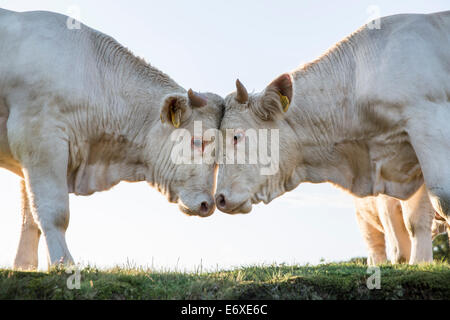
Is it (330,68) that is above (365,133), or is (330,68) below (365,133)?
above

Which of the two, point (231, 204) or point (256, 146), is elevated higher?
point (256, 146)

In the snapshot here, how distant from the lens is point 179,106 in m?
9.97

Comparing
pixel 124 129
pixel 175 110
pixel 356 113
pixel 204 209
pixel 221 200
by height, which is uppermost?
pixel 175 110

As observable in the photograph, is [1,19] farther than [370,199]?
No

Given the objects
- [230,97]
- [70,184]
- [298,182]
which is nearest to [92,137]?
[70,184]

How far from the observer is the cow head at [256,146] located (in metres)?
9.55

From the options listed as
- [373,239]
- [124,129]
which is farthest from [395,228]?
[124,129]

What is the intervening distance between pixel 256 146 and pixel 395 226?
3.56m

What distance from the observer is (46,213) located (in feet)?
28.7

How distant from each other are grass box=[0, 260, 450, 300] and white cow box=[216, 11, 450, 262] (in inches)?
88.9

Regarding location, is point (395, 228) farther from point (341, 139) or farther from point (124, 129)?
point (124, 129)
